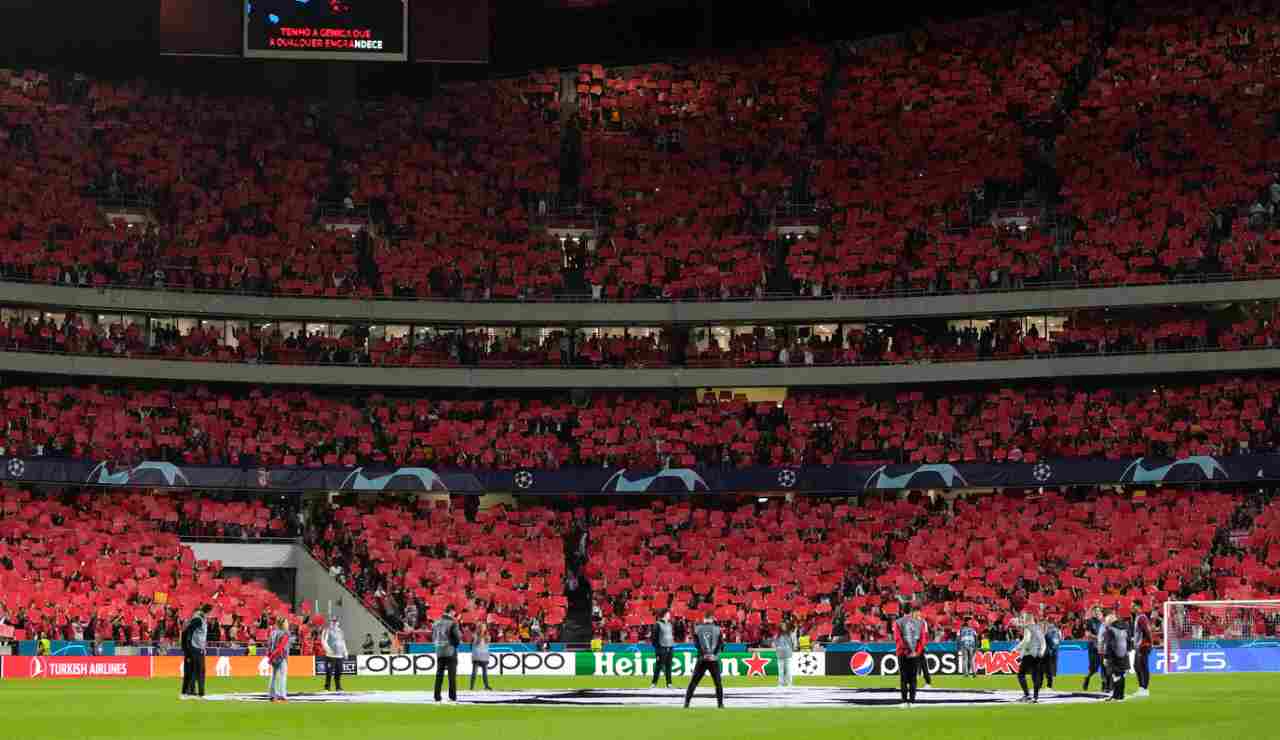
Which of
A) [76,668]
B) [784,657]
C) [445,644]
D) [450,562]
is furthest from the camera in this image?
[450,562]

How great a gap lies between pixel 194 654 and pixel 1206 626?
27.7 m

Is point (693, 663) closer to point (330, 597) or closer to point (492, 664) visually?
point (492, 664)

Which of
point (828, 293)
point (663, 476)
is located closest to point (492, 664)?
point (663, 476)

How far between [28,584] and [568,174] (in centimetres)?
2936

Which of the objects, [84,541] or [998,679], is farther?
[84,541]

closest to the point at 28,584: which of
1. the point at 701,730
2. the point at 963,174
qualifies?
the point at 701,730

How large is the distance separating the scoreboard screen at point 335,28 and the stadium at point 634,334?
0.16 meters

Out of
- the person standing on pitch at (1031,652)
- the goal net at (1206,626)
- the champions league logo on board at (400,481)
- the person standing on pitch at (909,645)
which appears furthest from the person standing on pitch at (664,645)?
the champions league logo on board at (400,481)

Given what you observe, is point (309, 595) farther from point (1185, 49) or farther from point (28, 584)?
point (1185, 49)

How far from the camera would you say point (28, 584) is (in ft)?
173

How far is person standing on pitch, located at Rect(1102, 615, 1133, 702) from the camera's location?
108 feet

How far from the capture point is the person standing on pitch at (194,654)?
34941mm

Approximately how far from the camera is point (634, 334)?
2719 inches

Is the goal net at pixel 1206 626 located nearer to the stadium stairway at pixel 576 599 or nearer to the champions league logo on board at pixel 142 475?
the stadium stairway at pixel 576 599
